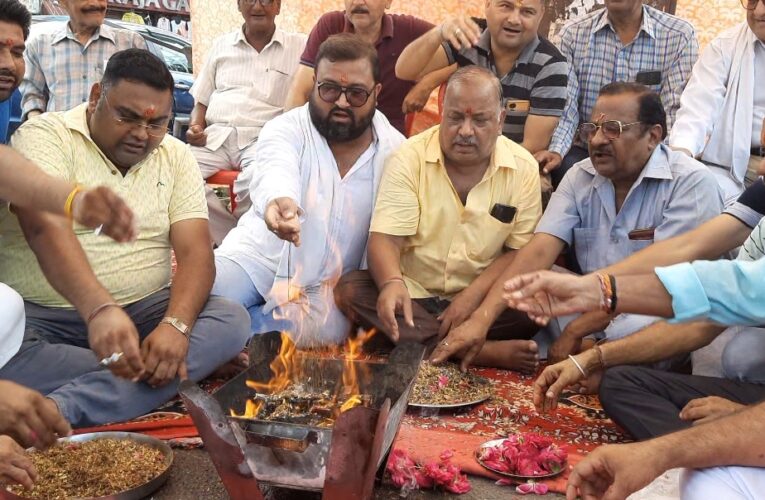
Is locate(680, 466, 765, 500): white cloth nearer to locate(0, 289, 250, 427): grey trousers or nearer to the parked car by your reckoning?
locate(0, 289, 250, 427): grey trousers

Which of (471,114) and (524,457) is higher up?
(471,114)

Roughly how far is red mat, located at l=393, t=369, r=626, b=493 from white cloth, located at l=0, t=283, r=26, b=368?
5.69 feet

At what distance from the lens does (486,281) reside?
188 inches

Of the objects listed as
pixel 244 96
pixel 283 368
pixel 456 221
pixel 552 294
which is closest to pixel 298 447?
pixel 283 368

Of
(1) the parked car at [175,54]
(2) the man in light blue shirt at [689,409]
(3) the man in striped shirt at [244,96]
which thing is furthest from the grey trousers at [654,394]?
(1) the parked car at [175,54]

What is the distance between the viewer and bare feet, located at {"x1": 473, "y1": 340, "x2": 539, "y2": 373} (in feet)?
15.2

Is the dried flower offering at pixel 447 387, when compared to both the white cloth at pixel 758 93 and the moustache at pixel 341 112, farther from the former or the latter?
the white cloth at pixel 758 93

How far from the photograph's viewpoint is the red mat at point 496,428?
346 cm

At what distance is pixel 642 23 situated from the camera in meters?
5.57

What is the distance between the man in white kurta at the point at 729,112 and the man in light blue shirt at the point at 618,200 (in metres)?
0.62

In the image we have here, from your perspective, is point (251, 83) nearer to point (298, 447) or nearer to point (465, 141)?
point (465, 141)

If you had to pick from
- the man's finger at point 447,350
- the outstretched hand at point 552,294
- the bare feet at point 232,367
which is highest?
the outstretched hand at point 552,294

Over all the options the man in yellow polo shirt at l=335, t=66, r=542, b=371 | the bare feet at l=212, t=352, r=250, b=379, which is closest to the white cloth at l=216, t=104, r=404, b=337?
the man in yellow polo shirt at l=335, t=66, r=542, b=371

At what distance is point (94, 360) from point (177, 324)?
1.37ft
